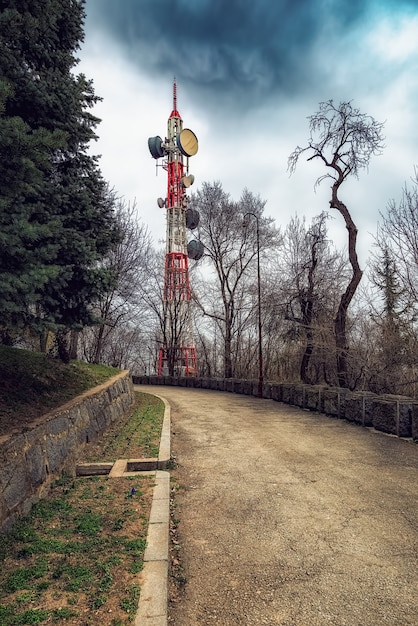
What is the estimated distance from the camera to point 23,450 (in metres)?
4.14

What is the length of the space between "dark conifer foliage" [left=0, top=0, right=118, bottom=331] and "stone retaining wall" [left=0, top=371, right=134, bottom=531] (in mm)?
1395

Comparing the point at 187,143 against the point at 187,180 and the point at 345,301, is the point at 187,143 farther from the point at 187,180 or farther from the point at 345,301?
the point at 345,301

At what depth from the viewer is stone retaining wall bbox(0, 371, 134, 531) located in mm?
3714

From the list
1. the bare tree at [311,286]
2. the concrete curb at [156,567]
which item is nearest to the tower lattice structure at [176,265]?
the bare tree at [311,286]

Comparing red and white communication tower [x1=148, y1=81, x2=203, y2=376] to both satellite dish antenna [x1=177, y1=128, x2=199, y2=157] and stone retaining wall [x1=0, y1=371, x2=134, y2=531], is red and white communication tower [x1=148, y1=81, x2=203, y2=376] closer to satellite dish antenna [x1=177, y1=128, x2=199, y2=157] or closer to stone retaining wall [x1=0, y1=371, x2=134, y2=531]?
satellite dish antenna [x1=177, y1=128, x2=199, y2=157]

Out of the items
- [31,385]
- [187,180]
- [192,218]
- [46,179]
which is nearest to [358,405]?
[31,385]

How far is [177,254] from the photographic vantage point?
28203 mm

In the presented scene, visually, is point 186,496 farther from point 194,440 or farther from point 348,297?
point 348,297

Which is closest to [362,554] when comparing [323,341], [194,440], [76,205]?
[194,440]

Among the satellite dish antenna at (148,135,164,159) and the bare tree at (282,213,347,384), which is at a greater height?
the satellite dish antenna at (148,135,164,159)

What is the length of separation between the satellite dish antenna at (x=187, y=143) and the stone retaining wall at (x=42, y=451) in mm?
25990

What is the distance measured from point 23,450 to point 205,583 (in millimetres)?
2432

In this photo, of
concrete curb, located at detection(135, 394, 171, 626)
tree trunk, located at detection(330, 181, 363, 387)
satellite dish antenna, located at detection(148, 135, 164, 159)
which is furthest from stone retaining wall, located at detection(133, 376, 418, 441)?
satellite dish antenna, located at detection(148, 135, 164, 159)

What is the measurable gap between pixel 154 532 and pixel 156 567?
620 millimetres
